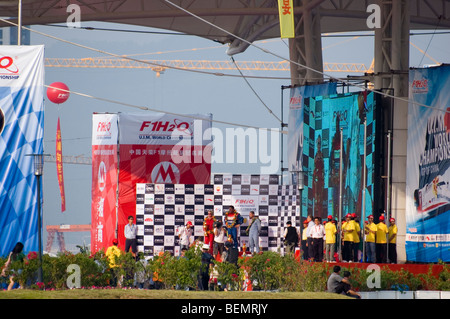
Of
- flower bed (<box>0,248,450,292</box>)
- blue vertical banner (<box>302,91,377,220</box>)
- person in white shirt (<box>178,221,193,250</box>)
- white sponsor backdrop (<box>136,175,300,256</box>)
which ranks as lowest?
flower bed (<box>0,248,450,292</box>)

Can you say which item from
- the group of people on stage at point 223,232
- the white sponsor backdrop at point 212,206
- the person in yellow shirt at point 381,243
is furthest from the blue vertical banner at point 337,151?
the group of people on stage at point 223,232

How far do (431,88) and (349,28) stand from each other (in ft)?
47.4

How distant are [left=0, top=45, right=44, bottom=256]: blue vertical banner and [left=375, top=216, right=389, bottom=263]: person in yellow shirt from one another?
1171 centimetres

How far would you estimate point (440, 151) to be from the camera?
25.1 meters

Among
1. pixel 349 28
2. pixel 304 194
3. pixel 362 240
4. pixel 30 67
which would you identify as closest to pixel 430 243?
pixel 362 240

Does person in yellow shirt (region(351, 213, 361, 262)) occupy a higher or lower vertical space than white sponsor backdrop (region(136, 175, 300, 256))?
lower

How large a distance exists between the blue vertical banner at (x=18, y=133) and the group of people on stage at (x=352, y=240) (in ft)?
35.5

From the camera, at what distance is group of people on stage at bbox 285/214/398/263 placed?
24.7m

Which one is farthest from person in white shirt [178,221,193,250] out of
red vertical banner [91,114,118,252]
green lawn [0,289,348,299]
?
green lawn [0,289,348,299]

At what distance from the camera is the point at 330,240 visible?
25328 millimetres

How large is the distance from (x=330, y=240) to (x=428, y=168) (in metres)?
3.64

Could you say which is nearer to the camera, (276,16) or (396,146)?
(396,146)

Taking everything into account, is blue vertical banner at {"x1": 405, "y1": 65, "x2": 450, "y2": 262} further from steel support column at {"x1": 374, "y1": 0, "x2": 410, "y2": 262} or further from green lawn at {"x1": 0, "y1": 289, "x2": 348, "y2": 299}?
green lawn at {"x1": 0, "y1": 289, "x2": 348, "y2": 299}
